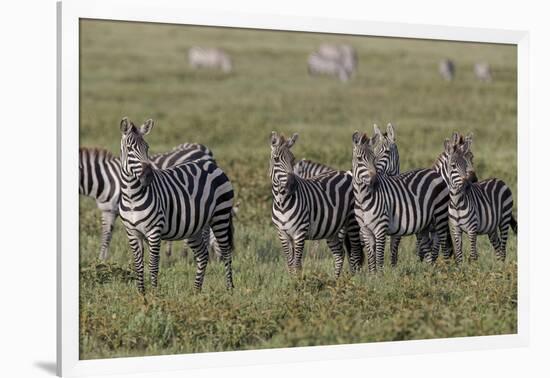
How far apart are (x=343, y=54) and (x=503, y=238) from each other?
6.24 metres

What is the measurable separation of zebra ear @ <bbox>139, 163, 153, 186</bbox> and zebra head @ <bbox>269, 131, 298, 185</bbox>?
1313 mm

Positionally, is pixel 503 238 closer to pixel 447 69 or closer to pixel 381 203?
pixel 381 203

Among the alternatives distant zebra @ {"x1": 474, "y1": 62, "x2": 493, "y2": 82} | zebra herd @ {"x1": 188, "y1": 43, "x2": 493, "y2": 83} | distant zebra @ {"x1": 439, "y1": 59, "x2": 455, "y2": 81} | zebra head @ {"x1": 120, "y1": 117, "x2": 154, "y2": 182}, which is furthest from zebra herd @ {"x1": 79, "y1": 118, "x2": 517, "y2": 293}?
zebra herd @ {"x1": 188, "y1": 43, "x2": 493, "y2": 83}

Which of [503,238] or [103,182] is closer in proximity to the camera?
[503,238]

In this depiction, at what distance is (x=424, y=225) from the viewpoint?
37.2ft

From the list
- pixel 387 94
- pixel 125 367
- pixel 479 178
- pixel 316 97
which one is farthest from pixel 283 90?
pixel 125 367

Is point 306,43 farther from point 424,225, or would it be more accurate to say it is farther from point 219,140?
point 424,225

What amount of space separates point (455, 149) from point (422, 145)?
3619 millimetres

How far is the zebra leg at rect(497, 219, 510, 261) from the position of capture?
11.8m

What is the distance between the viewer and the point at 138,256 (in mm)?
10016

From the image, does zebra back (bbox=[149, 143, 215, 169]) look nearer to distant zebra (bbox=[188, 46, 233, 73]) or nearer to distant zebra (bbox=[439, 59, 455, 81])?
distant zebra (bbox=[188, 46, 233, 73])

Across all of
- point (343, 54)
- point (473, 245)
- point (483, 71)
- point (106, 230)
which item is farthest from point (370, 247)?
point (343, 54)

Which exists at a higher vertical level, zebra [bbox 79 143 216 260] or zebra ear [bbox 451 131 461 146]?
zebra ear [bbox 451 131 461 146]

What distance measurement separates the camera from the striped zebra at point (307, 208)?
10.3 metres
